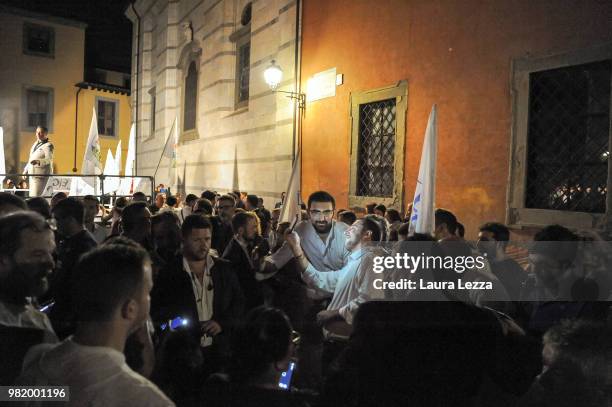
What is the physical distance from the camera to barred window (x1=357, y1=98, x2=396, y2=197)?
873cm

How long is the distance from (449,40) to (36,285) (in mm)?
6988

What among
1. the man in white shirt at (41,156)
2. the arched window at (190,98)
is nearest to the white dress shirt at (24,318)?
the man in white shirt at (41,156)

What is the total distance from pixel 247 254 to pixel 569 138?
14.4 ft

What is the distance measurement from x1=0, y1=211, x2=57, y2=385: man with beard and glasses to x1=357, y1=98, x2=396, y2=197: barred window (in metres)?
6.96

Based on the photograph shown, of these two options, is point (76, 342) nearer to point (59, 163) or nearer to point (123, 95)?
point (59, 163)

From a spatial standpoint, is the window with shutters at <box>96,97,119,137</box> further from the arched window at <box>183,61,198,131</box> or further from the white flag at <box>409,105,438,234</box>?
the white flag at <box>409,105,438,234</box>

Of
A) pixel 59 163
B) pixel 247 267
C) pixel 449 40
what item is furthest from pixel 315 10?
pixel 59 163

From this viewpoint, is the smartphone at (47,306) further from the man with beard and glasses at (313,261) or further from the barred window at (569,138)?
the barred window at (569,138)

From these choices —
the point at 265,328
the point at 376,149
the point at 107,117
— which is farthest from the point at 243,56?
the point at 107,117

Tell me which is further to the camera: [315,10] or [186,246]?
[315,10]

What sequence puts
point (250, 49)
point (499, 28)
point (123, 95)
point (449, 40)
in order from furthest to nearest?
1. point (123, 95)
2. point (250, 49)
3. point (449, 40)
4. point (499, 28)

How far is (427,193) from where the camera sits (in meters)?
4.92

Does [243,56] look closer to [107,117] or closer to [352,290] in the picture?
[352,290]

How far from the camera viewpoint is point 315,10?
1064 centimetres
